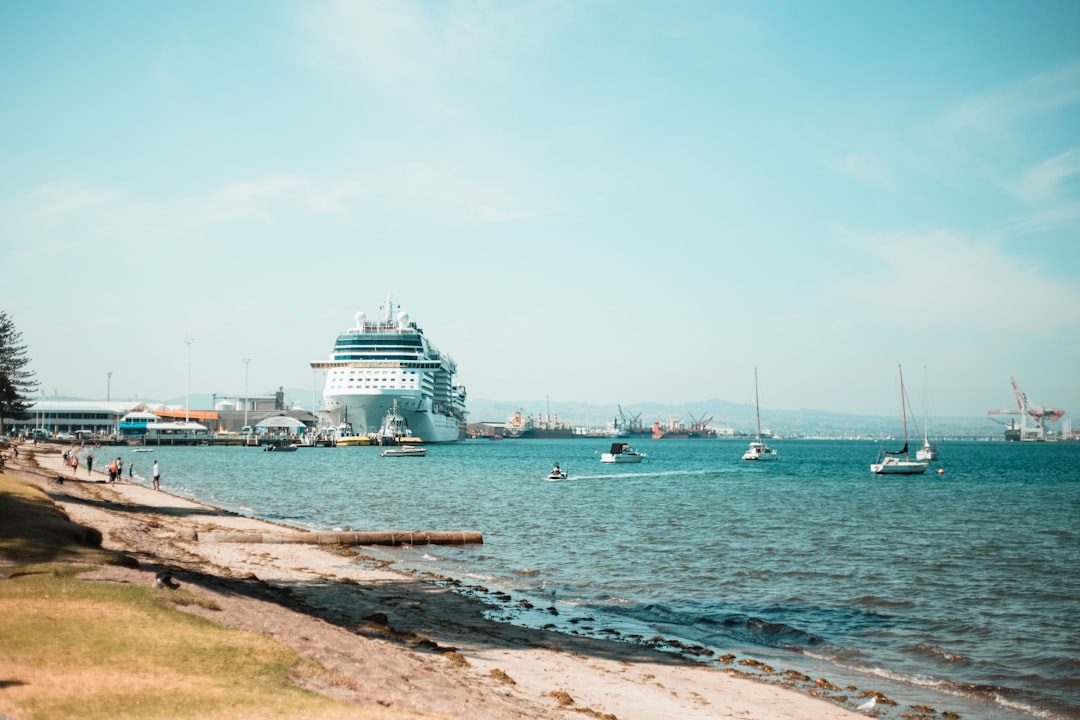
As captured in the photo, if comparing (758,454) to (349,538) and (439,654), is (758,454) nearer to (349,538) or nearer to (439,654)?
(349,538)

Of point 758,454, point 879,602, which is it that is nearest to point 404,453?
point 758,454

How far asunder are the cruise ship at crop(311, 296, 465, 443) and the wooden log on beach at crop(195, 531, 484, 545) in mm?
93869

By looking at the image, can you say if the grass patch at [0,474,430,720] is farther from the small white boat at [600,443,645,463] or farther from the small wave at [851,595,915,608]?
the small white boat at [600,443,645,463]

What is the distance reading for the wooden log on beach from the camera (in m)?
26.3

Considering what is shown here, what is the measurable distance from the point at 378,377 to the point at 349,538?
9570cm

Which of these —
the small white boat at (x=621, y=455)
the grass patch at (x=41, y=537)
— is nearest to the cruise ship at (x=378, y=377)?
the small white boat at (x=621, y=455)

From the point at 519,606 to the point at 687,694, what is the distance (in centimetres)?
Result: 715

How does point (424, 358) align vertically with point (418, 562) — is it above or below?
above

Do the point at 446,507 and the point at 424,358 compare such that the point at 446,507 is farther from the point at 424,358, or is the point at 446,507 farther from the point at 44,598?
the point at 424,358

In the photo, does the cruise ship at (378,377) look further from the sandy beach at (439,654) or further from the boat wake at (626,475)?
the sandy beach at (439,654)

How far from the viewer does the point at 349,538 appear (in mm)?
27453

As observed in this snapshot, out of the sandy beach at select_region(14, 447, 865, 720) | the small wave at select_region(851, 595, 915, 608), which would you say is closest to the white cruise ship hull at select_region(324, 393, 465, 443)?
the sandy beach at select_region(14, 447, 865, 720)

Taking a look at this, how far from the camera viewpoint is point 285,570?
68.5 ft

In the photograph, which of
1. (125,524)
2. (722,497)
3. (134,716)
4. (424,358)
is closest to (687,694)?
(134,716)
